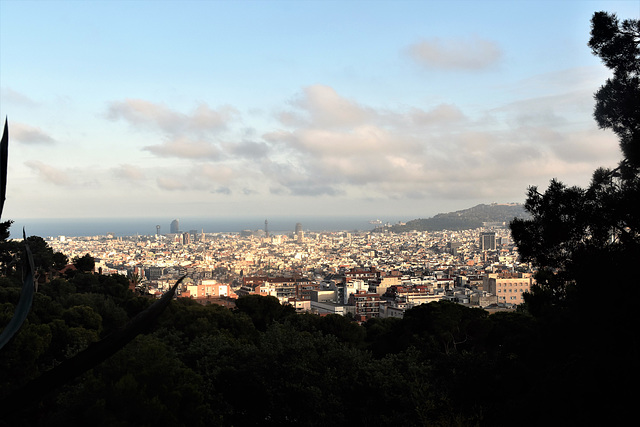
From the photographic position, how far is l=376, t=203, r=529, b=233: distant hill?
16950 cm

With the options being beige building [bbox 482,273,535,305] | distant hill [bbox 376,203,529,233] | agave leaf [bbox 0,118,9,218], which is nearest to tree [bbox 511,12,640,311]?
agave leaf [bbox 0,118,9,218]

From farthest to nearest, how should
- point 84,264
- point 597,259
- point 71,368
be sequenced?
point 84,264
point 597,259
point 71,368

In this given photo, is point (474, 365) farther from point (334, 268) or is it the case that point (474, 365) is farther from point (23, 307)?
point (334, 268)

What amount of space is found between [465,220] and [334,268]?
9478 cm

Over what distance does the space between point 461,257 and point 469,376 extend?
98.5 m

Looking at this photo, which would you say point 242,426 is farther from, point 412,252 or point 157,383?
point 412,252

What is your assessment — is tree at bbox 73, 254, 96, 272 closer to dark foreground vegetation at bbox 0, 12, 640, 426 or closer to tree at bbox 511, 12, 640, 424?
dark foreground vegetation at bbox 0, 12, 640, 426

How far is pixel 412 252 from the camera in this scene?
11738cm

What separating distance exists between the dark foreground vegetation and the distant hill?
533 ft

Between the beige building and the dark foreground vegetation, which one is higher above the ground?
the dark foreground vegetation

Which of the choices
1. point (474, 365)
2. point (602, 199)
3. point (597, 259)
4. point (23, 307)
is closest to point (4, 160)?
point (23, 307)

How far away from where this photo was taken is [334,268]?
88312 millimetres

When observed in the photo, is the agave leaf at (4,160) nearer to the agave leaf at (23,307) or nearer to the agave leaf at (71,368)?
the agave leaf at (23,307)

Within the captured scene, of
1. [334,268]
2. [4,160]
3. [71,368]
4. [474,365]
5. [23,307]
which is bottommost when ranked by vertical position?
[334,268]
